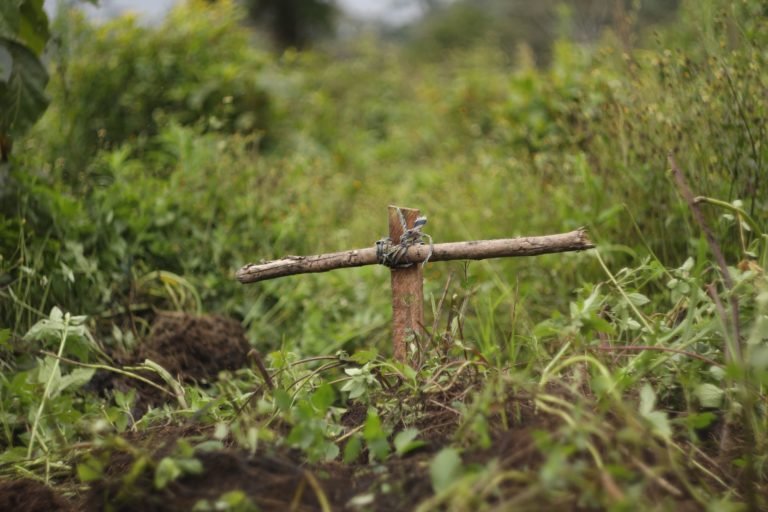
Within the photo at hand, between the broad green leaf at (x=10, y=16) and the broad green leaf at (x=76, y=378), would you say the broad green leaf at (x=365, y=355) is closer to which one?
the broad green leaf at (x=76, y=378)

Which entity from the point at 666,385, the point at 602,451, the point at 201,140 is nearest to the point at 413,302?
the point at 666,385

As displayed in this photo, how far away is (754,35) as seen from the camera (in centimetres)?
269

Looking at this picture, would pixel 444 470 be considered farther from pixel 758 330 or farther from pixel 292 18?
pixel 292 18

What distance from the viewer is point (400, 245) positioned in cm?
195

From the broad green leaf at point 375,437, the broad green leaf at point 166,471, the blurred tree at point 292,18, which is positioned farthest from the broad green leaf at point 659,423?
the blurred tree at point 292,18

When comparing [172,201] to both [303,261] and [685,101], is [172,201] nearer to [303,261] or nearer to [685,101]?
[303,261]

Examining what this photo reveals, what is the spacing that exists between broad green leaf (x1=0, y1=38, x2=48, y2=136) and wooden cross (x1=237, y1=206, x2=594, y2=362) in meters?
1.32

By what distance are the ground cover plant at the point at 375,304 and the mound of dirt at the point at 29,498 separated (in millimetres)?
15

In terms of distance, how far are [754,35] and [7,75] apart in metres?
2.76

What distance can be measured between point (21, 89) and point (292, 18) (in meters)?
13.1

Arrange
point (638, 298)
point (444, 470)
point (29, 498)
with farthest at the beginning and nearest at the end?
point (638, 298)
point (29, 498)
point (444, 470)

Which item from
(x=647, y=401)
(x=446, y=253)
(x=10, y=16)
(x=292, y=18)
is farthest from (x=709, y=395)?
(x=292, y=18)

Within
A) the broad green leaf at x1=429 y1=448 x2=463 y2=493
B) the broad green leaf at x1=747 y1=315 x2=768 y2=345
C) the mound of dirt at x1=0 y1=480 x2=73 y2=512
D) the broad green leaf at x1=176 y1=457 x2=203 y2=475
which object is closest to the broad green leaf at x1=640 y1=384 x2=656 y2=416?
the broad green leaf at x1=747 y1=315 x2=768 y2=345

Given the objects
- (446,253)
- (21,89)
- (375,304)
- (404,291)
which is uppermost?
(21,89)
